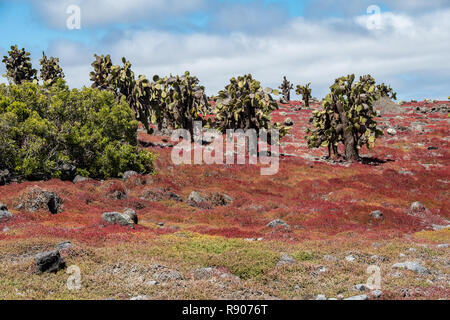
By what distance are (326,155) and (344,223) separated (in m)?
31.0

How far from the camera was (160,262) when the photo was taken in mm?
12961

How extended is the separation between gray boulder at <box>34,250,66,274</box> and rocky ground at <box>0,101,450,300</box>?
1.3 inches

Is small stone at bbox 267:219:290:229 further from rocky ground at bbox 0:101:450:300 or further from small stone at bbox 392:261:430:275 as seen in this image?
small stone at bbox 392:261:430:275

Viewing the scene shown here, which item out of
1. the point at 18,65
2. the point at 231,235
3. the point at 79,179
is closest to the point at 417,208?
the point at 231,235

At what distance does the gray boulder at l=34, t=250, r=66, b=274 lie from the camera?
38.1ft

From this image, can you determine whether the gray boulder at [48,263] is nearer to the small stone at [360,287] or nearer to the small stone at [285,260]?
the small stone at [285,260]

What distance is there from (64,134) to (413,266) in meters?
26.0

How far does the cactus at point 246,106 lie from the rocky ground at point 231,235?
32.4 ft

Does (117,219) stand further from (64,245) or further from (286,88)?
(286,88)

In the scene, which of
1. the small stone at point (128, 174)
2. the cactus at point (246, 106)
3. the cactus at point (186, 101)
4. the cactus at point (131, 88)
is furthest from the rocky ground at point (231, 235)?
the cactus at point (131, 88)

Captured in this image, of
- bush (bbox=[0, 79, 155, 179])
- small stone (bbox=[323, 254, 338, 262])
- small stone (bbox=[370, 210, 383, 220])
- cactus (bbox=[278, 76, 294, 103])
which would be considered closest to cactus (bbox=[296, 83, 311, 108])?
cactus (bbox=[278, 76, 294, 103])

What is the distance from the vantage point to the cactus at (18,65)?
2707 inches
